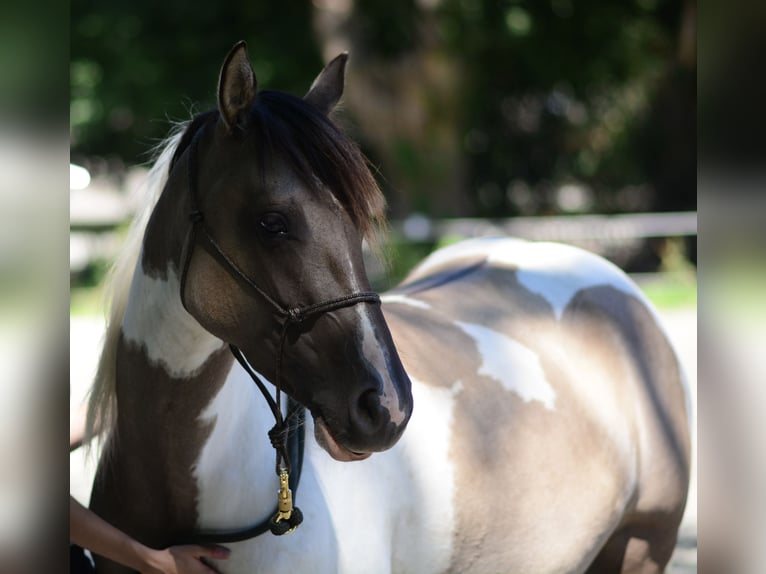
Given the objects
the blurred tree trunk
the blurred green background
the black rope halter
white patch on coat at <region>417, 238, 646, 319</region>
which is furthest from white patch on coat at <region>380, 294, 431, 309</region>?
the blurred tree trunk

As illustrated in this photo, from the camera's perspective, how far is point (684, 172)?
13.7 meters

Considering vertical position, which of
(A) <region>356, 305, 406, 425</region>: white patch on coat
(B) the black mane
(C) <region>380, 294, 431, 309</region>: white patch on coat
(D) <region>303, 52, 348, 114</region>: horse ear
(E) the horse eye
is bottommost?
(A) <region>356, 305, 406, 425</region>: white patch on coat

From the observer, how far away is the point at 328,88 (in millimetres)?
1787

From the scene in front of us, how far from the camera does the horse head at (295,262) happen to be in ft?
4.76

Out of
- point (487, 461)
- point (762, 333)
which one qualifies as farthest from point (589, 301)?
point (762, 333)

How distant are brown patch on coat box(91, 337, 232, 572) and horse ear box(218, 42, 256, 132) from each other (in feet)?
1.47

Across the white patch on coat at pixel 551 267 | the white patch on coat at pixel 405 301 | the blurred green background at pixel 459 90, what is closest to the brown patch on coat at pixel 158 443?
the white patch on coat at pixel 405 301

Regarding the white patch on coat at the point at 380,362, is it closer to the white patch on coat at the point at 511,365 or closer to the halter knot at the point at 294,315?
the halter knot at the point at 294,315

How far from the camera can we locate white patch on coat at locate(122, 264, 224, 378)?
5.41ft

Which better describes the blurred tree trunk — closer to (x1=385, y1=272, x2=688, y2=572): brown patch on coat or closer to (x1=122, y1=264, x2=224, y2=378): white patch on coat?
(x1=385, y1=272, x2=688, y2=572): brown patch on coat

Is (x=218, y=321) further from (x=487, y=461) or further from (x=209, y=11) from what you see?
(x=209, y=11)

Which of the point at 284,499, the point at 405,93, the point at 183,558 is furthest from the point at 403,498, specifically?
the point at 405,93

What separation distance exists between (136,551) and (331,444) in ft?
1.59

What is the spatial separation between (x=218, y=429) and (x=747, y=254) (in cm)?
111
